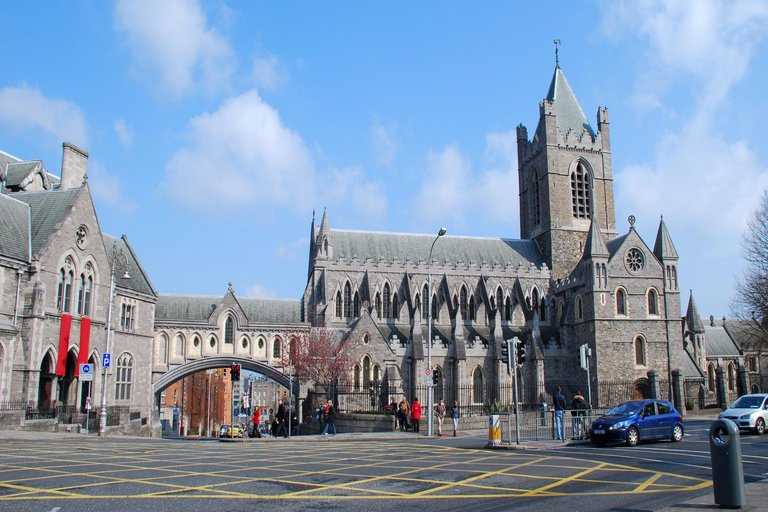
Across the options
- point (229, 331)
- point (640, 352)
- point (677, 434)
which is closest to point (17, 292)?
point (229, 331)

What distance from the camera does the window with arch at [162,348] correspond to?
4422 cm

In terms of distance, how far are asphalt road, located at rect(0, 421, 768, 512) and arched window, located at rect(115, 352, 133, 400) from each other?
19.2 metres

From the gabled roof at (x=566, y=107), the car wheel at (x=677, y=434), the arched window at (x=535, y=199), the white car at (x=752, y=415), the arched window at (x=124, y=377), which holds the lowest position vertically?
the car wheel at (x=677, y=434)

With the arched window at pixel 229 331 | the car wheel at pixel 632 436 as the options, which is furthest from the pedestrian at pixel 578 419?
the arched window at pixel 229 331

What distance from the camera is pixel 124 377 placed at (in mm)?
37156

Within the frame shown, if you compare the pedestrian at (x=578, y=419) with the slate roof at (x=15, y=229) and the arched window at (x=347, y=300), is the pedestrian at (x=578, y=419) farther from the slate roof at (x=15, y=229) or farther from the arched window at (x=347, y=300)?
the arched window at (x=347, y=300)

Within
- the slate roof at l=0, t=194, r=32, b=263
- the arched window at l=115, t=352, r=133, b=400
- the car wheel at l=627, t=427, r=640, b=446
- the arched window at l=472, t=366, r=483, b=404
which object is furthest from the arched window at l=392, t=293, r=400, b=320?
the car wheel at l=627, t=427, r=640, b=446

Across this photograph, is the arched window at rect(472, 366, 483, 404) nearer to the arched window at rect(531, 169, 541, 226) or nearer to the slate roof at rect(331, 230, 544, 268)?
the slate roof at rect(331, 230, 544, 268)

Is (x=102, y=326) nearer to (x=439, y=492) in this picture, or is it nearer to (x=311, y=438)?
(x=311, y=438)

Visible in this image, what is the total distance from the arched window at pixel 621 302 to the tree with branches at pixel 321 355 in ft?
61.8

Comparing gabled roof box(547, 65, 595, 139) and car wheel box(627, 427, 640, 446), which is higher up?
gabled roof box(547, 65, 595, 139)

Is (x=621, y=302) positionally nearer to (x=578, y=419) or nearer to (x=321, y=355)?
(x=321, y=355)

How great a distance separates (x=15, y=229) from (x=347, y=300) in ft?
79.5

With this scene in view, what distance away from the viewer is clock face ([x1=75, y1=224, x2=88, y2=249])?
32062 millimetres
